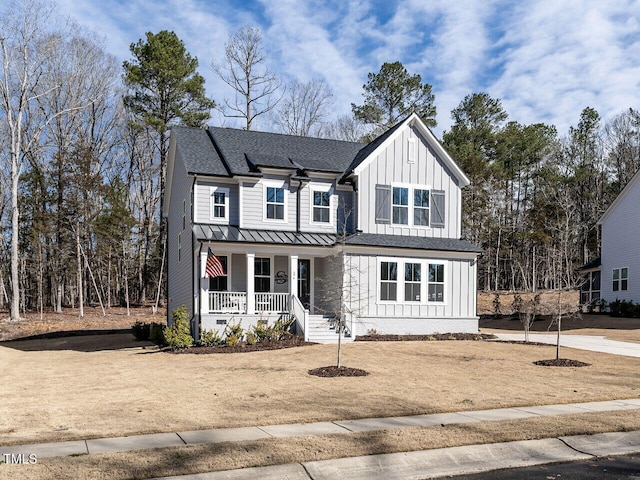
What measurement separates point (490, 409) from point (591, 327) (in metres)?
20.3

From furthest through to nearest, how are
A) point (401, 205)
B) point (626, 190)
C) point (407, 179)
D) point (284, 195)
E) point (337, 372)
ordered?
point (626, 190)
point (407, 179)
point (401, 205)
point (284, 195)
point (337, 372)

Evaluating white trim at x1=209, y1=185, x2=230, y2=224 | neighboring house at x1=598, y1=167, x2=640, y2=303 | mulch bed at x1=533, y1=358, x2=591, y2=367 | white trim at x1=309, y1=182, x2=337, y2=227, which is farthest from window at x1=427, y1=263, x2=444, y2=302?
neighboring house at x1=598, y1=167, x2=640, y2=303

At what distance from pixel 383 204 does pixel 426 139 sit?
346 centimetres

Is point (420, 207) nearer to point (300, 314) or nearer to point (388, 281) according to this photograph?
point (388, 281)

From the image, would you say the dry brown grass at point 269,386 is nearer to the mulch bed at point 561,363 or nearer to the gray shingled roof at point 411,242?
the mulch bed at point 561,363

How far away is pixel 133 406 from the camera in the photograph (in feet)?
33.1

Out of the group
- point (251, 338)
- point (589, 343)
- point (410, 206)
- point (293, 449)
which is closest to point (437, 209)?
point (410, 206)

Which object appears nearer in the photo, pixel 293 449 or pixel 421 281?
pixel 293 449

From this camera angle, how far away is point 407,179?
→ 24641 mm

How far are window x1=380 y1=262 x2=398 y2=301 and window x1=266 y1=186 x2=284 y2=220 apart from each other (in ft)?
14.9

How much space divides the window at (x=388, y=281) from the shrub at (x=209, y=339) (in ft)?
21.6

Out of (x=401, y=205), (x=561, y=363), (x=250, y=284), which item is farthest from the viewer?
(x=401, y=205)

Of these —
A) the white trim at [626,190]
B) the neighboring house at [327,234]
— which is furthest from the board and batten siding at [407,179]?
the white trim at [626,190]

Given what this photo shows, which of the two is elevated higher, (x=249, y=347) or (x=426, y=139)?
(x=426, y=139)
